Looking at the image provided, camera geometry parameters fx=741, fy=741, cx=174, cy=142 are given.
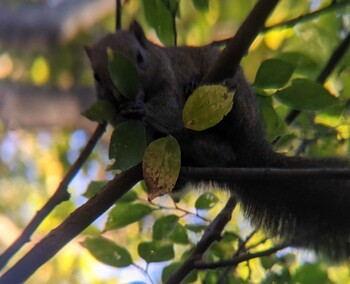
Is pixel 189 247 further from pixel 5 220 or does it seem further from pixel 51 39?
pixel 5 220

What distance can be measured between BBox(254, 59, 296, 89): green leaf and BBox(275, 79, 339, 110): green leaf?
4cm

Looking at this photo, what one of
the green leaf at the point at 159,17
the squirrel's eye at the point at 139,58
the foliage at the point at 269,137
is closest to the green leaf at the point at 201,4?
the foliage at the point at 269,137

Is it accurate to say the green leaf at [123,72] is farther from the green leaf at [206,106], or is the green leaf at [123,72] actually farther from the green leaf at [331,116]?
the green leaf at [331,116]

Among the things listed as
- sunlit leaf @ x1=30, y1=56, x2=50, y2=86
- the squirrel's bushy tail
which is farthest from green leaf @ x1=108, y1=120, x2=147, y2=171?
sunlit leaf @ x1=30, y1=56, x2=50, y2=86

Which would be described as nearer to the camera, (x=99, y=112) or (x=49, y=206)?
(x=99, y=112)

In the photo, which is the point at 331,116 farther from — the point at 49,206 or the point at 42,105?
the point at 42,105

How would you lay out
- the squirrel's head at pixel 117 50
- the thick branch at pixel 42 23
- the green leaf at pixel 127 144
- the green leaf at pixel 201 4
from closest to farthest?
1. the green leaf at pixel 127 144
2. the green leaf at pixel 201 4
3. the squirrel's head at pixel 117 50
4. the thick branch at pixel 42 23

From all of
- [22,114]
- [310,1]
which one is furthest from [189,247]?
[22,114]

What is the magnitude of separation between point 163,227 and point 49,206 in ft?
1.11

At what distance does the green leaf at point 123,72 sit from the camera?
1.75m

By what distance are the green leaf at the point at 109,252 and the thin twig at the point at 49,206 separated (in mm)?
142

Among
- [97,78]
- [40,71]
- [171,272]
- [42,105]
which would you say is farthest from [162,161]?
[40,71]

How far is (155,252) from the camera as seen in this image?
215 cm

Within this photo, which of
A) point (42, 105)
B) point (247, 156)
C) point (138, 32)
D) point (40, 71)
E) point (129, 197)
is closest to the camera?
point (129, 197)
